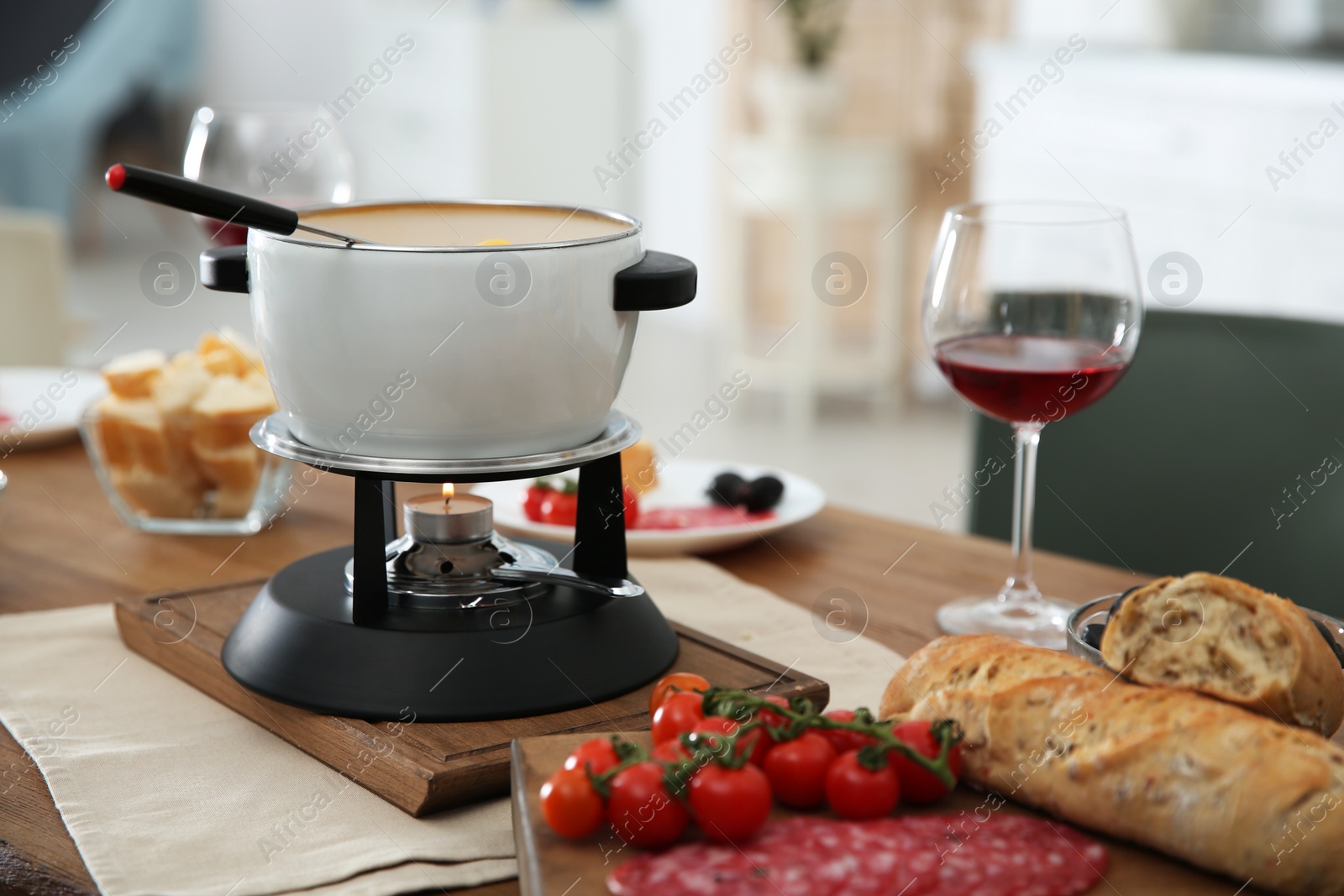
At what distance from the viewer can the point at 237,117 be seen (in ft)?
4.78

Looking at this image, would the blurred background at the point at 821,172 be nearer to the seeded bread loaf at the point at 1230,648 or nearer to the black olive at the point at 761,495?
the black olive at the point at 761,495

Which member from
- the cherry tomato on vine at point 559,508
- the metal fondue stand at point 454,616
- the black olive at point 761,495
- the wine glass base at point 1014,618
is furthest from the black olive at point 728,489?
the metal fondue stand at point 454,616

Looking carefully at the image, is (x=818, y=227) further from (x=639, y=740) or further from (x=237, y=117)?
(x=639, y=740)

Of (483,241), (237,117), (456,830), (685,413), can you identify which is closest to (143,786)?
(456,830)

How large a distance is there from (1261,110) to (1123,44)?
2.89 feet

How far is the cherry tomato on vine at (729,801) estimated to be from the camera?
2.10 ft

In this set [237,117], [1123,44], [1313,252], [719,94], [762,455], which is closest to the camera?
[237,117]

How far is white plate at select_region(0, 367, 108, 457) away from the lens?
152 cm

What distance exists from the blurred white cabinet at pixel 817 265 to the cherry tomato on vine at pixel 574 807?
3.55 meters

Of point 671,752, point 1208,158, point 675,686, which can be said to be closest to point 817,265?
point 1208,158

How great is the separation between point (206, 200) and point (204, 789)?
343 millimetres

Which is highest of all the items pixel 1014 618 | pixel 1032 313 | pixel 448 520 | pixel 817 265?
pixel 1032 313

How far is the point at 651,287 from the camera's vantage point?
85 centimetres

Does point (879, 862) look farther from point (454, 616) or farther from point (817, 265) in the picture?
point (817, 265)
